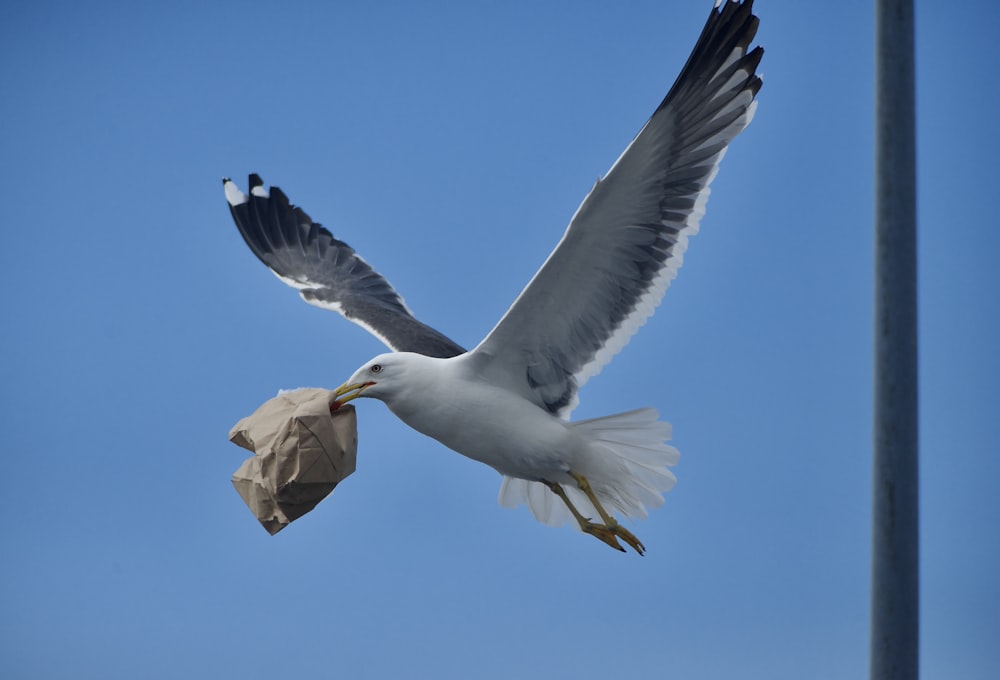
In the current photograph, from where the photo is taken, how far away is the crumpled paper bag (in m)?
3.23

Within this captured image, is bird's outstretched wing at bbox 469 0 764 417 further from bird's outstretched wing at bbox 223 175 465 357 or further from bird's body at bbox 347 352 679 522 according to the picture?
A: bird's outstretched wing at bbox 223 175 465 357

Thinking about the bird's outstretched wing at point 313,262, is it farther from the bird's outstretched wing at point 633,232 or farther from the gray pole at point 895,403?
the gray pole at point 895,403

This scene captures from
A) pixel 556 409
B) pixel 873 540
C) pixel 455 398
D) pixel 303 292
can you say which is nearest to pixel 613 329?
pixel 556 409

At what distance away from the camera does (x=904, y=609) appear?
291 centimetres

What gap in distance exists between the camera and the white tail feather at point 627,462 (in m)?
3.94

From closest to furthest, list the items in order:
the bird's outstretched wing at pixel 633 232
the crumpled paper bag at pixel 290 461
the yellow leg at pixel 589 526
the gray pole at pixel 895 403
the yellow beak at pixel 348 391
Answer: the gray pole at pixel 895 403 → the crumpled paper bag at pixel 290 461 → the bird's outstretched wing at pixel 633 232 → the yellow beak at pixel 348 391 → the yellow leg at pixel 589 526

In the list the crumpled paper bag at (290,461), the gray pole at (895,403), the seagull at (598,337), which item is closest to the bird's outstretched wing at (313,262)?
the seagull at (598,337)

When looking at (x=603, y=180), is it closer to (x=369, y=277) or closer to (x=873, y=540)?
(x=873, y=540)

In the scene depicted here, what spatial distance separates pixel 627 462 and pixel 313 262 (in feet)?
9.12

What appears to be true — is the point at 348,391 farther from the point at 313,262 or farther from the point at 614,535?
the point at 313,262

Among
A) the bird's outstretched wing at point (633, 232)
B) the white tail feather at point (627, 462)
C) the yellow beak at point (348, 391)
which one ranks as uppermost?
the bird's outstretched wing at point (633, 232)

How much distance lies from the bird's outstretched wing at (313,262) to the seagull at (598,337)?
1.11 metres

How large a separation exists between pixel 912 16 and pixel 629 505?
78.3 inches

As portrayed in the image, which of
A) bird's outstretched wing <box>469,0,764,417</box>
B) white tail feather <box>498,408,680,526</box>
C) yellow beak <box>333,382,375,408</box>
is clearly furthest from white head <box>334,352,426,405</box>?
white tail feather <box>498,408,680,526</box>
